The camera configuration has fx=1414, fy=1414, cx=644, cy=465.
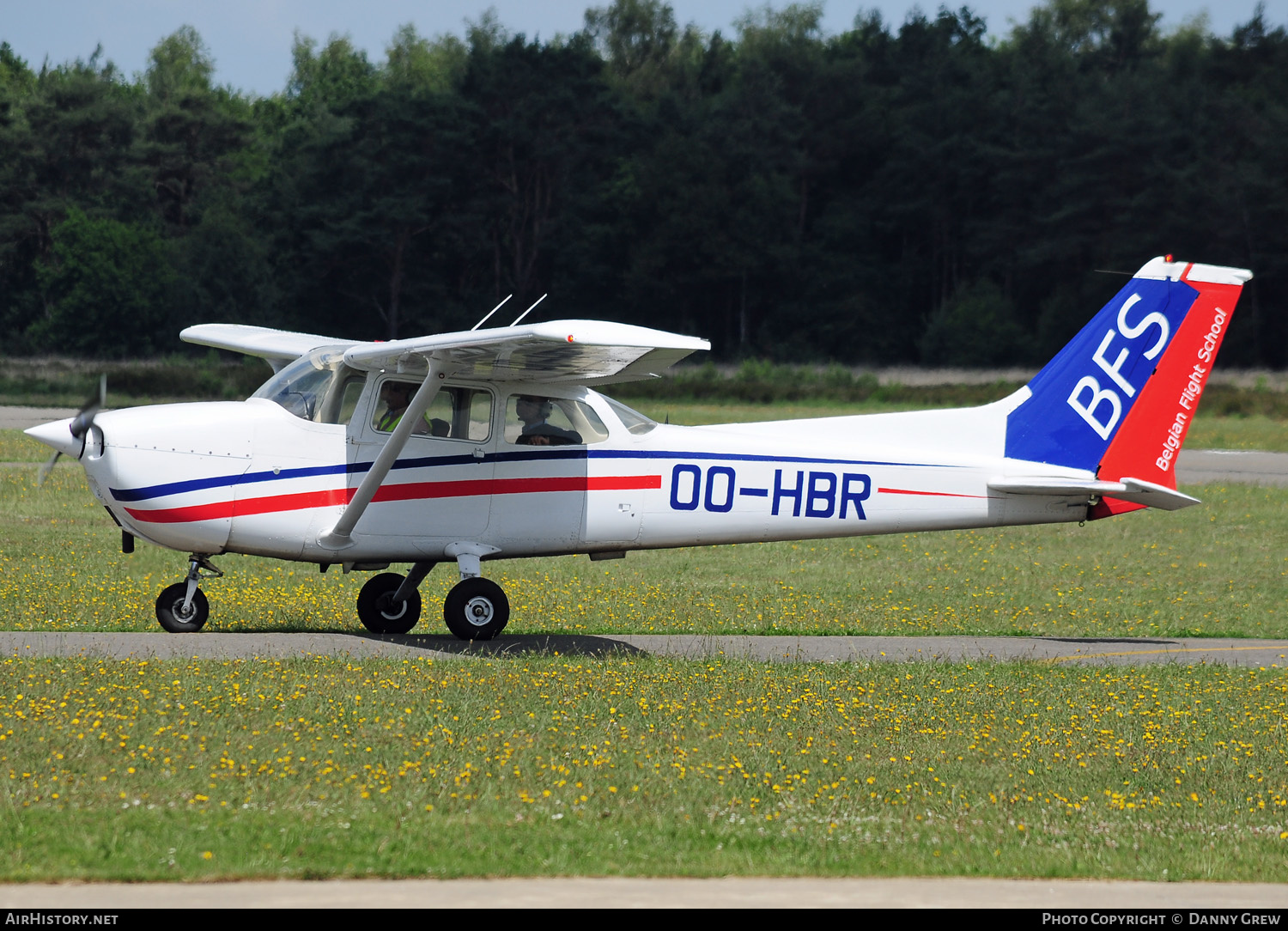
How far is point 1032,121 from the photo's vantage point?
74.3 metres

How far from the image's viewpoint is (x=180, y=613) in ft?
39.7

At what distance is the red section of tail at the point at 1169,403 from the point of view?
13.1m

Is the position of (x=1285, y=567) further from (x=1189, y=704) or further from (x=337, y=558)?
(x=337, y=558)

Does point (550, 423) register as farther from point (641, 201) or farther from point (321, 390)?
point (641, 201)

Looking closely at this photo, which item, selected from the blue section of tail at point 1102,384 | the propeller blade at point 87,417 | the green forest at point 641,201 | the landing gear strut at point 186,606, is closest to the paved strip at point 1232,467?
the blue section of tail at point 1102,384

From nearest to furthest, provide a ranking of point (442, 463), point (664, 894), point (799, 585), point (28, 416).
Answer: point (664, 894) < point (442, 463) < point (799, 585) < point (28, 416)

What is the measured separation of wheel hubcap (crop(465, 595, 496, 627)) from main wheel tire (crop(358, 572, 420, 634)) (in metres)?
1.04

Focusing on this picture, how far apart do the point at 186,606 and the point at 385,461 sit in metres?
2.31

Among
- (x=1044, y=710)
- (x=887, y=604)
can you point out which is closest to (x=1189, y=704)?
(x=1044, y=710)

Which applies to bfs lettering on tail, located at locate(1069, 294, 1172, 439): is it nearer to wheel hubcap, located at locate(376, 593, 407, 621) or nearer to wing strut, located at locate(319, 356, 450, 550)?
wing strut, located at locate(319, 356, 450, 550)

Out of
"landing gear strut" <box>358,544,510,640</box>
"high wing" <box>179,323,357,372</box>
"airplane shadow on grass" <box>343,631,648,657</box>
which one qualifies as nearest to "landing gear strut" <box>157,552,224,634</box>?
"airplane shadow on grass" <box>343,631,648,657</box>

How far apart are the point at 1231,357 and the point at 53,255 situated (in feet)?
202

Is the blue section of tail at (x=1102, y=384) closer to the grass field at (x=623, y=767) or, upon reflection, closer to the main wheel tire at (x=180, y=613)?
the grass field at (x=623, y=767)

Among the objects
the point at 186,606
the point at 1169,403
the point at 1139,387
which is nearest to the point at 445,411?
the point at 186,606
